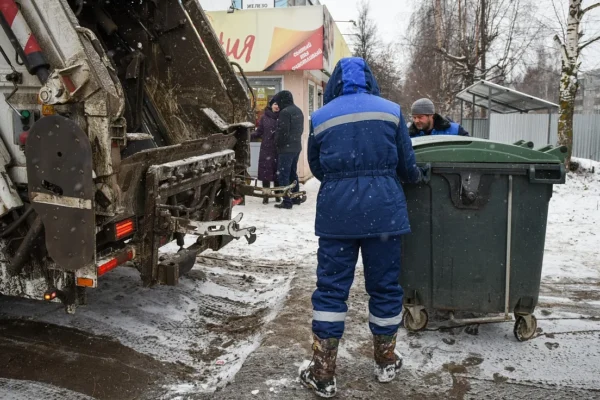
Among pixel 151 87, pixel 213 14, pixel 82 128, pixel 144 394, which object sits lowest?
pixel 144 394

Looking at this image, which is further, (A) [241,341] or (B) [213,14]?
(B) [213,14]

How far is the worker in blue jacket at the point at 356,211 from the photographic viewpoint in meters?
2.77

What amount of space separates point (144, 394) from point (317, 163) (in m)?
1.57

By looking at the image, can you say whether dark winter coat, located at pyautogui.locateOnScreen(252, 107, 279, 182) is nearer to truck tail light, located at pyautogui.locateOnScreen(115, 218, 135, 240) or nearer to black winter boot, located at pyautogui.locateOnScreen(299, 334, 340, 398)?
truck tail light, located at pyautogui.locateOnScreen(115, 218, 135, 240)

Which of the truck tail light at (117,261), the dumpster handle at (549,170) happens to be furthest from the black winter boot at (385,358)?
the truck tail light at (117,261)

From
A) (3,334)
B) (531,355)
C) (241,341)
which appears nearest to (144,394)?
(241,341)

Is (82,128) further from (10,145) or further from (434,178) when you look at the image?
(434,178)

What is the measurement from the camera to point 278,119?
8.30m

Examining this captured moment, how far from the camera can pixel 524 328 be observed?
342 centimetres

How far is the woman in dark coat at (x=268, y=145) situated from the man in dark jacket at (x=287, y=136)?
20 centimetres

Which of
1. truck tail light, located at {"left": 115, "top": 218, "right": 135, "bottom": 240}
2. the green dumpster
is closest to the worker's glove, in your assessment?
the green dumpster

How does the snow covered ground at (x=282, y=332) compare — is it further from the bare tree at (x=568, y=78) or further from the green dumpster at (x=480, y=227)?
the bare tree at (x=568, y=78)

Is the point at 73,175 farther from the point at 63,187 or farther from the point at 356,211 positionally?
the point at 356,211

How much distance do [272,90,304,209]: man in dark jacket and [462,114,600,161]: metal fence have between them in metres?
10.0
